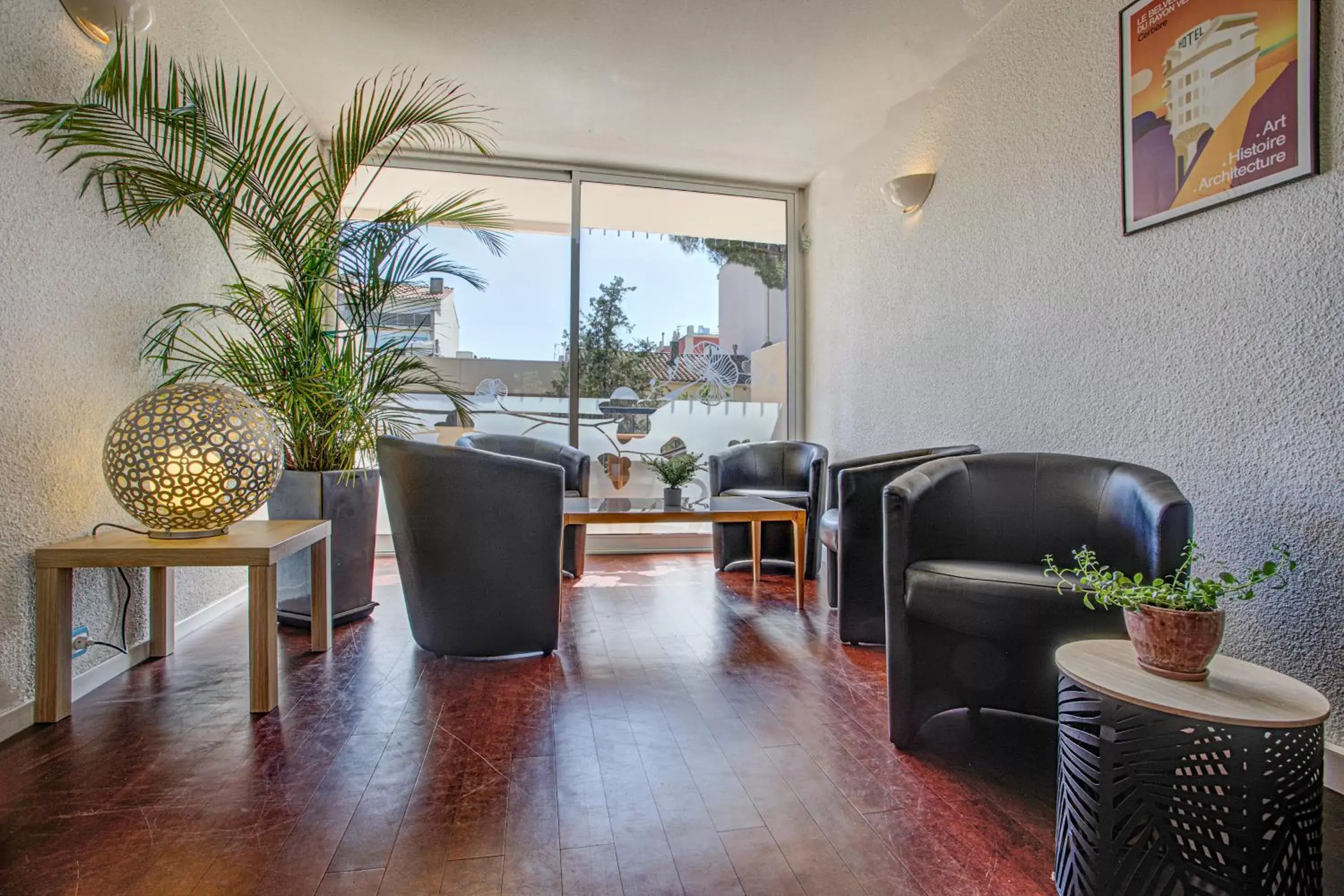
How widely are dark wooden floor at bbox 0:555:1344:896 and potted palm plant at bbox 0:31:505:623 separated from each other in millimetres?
739

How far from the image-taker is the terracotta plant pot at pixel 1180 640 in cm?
120

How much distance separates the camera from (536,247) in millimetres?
4797

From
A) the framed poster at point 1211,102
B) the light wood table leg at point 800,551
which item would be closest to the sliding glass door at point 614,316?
the light wood table leg at point 800,551

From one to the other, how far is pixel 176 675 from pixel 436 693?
0.95m

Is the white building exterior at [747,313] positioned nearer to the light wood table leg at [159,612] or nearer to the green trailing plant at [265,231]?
the green trailing plant at [265,231]

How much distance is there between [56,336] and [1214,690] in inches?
119

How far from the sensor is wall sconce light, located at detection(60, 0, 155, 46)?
2.05m

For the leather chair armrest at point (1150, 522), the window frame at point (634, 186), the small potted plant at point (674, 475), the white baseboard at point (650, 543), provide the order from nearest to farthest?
1. the leather chair armrest at point (1150, 522)
2. the small potted plant at point (674, 475)
3. the window frame at point (634, 186)
4. the white baseboard at point (650, 543)

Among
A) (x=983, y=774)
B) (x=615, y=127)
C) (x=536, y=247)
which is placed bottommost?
(x=983, y=774)

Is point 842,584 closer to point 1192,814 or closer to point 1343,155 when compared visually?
point 1192,814

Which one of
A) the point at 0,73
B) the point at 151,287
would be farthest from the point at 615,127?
the point at 0,73

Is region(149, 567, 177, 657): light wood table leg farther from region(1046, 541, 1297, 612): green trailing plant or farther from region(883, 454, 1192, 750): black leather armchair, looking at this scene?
region(1046, 541, 1297, 612): green trailing plant

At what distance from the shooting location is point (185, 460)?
1.97m

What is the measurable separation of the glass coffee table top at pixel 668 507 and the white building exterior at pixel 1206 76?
196cm
